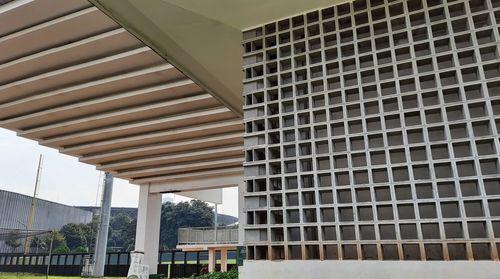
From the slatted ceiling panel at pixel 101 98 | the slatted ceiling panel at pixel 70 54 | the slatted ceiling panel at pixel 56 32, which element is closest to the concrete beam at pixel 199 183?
the slatted ceiling panel at pixel 101 98

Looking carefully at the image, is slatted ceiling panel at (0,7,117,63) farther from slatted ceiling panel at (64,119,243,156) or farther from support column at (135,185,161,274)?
support column at (135,185,161,274)

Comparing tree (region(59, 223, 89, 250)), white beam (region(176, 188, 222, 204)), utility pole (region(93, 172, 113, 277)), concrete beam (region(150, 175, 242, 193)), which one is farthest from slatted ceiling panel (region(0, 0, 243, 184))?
tree (region(59, 223, 89, 250))

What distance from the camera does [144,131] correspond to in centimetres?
695

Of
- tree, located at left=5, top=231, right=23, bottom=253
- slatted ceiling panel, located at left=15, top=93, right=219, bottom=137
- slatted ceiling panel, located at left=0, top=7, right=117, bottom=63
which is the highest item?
slatted ceiling panel, located at left=0, top=7, right=117, bottom=63

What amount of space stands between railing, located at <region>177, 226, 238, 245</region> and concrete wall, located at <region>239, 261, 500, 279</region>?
11054 mm

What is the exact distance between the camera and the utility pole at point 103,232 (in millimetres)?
11984

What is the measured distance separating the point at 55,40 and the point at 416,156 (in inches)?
165

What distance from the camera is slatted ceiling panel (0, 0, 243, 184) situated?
423cm

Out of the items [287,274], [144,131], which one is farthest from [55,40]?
[287,274]

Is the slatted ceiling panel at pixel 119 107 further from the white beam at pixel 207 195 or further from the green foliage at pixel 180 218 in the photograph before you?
the green foliage at pixel 180 218

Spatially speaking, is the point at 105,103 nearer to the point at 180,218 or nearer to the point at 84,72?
the point at 84,72

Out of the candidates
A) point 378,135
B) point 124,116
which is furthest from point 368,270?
point 124,116

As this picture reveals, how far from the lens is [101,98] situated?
569cm

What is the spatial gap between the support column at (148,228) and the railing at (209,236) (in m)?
3.45
